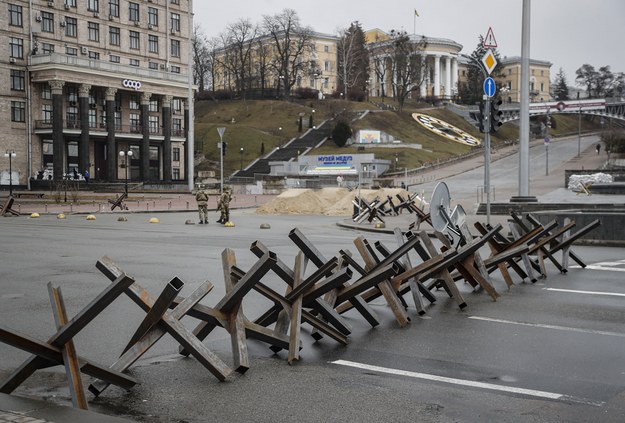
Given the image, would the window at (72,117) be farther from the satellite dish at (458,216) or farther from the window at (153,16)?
the satellite dish at (458,216)

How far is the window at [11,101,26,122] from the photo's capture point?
7950 cm

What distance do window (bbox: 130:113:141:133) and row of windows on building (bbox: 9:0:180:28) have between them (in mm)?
11577

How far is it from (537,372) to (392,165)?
291 feet

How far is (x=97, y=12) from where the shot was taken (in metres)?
86.9

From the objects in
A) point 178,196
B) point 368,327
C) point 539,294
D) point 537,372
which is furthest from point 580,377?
point 178,196

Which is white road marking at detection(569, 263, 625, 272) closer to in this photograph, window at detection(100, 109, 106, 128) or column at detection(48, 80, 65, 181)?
column at detection(48, 80, 65, 181)

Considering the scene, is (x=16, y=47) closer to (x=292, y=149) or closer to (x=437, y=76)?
(x=292, y=149)

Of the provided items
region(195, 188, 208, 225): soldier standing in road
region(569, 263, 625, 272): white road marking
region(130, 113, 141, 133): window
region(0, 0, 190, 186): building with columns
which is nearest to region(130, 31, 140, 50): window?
region(0, 0, 190, 186): building with columns

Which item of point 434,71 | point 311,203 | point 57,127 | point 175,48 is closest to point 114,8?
point 175,48

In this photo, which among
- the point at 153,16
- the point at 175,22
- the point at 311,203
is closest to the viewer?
the point at 311,203

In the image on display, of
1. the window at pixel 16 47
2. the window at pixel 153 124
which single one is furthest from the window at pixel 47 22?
the window at pixel 153 124

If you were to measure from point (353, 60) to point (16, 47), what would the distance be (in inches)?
3109

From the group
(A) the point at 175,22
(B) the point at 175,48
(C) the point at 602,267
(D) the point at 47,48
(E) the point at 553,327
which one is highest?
(A) the point at 175,22

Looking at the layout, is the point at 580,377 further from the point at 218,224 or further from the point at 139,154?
the point at 139,154
